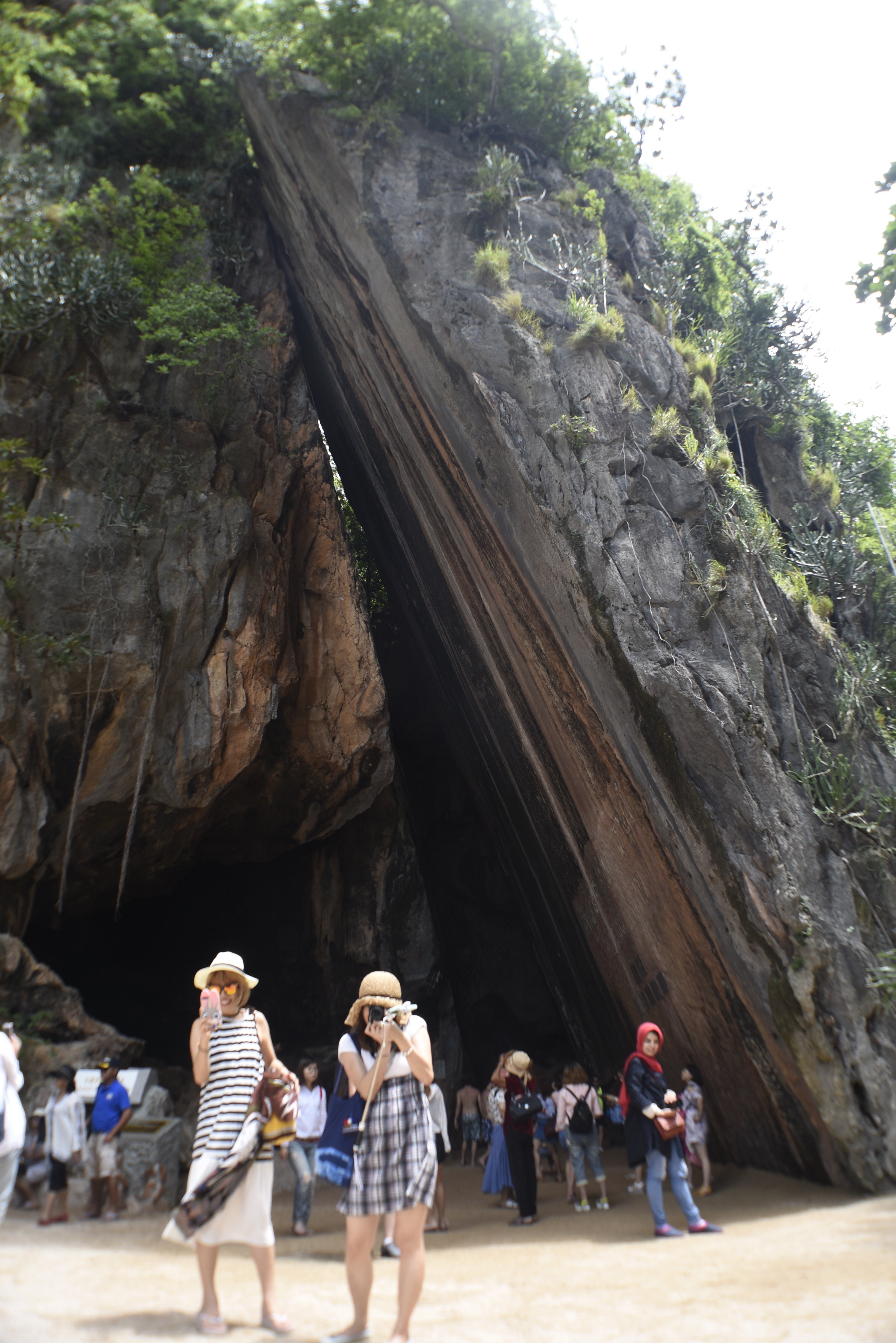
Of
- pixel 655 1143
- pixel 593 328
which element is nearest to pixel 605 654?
pixel 593 328

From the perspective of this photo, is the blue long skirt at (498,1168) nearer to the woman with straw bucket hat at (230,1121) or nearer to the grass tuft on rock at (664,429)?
the woman with straw bucket hat at (230,1121)

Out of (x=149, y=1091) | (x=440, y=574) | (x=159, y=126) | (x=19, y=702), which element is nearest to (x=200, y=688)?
(x=19, y=702)

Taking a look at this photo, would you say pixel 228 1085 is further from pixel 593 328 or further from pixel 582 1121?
pixel 593 328

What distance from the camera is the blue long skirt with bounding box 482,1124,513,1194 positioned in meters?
7.47

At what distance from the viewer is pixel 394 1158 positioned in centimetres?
313

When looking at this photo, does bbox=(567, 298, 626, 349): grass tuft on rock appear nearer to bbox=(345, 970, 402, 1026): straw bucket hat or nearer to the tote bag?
bbox=(345, 970, 402, 1026): straw bucket hat

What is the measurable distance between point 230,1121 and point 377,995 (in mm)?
879

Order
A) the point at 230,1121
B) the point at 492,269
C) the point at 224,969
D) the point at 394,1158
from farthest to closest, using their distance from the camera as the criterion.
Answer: the point at 492,269 < the point at 224,969 < the point at 230,1121 < the point at 394,1158

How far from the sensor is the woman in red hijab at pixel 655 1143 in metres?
5.22

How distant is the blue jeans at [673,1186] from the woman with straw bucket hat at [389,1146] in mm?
2717

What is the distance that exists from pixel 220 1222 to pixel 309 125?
46.9 ft

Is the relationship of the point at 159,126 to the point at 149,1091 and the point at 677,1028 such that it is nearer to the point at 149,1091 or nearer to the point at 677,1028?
the point at 149,1091

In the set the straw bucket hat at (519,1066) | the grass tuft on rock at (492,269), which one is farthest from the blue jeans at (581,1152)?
the grass tuft on rock at (492,269)

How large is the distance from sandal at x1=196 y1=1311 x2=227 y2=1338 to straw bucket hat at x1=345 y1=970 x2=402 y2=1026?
1.23 meters
